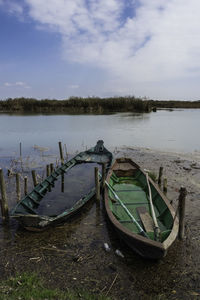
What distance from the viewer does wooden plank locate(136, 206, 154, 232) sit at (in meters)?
5.94

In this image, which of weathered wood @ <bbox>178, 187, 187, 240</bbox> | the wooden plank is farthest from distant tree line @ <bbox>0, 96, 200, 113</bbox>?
weathered wood @ <bbox>178, 187, 187, 240</bbox>

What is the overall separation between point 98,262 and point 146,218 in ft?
6.83

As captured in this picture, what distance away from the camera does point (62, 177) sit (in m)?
11.7

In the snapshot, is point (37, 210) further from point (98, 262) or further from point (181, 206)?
point (181, 206)

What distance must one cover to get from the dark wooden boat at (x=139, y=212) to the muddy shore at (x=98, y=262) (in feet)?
1.66

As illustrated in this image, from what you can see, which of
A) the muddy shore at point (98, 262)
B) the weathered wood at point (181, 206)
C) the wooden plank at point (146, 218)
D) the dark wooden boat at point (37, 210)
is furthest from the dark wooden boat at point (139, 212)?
the dark wooden boat at point (37, 210)

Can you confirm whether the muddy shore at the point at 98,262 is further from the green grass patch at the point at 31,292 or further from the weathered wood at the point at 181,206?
the weathered wood at the point at 181,206

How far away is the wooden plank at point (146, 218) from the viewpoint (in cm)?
594

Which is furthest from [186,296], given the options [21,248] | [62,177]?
[62,177]

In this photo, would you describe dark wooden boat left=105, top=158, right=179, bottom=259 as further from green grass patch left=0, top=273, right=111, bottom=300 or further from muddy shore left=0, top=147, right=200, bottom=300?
green grass patch left=0, top=273, right=111, bottom=300

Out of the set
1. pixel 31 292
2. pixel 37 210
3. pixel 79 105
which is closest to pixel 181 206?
pixel 31 292

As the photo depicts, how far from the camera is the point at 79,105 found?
51.1 metres

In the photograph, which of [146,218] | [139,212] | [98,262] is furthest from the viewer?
[139,212]

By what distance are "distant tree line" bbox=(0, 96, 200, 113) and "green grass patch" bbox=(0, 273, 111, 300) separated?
154ft
